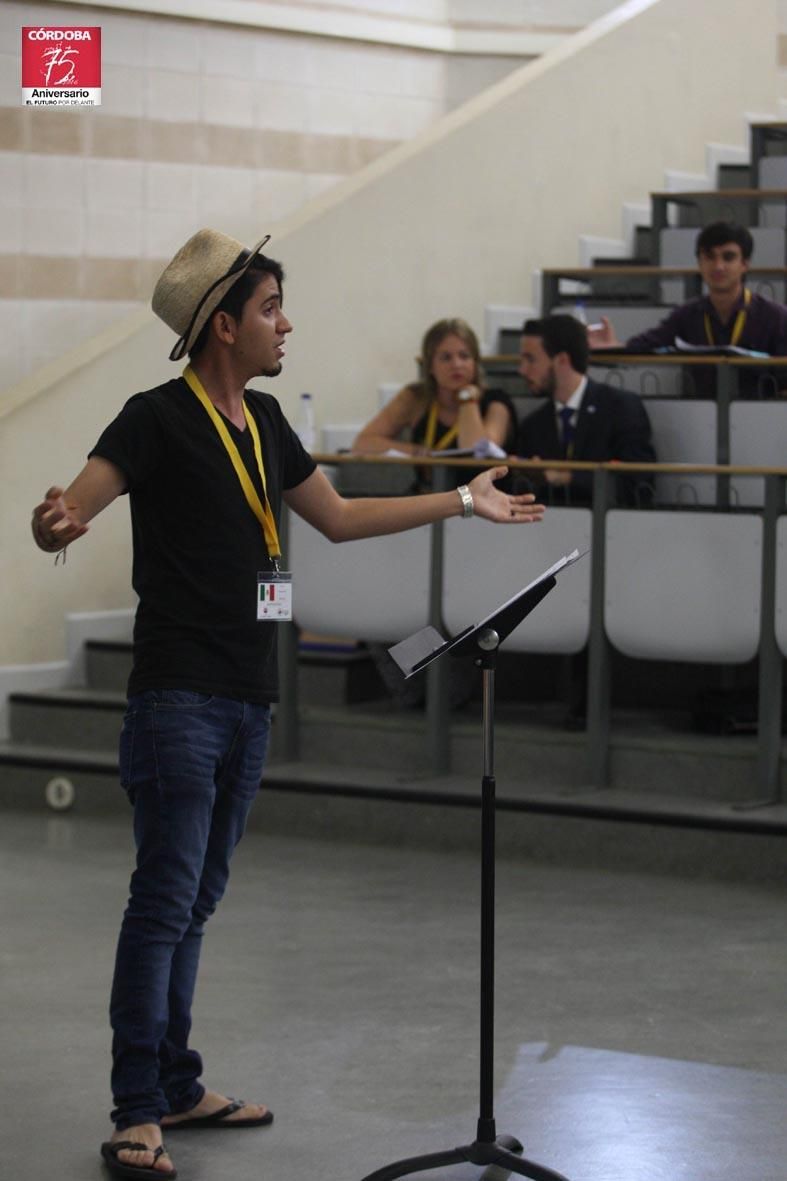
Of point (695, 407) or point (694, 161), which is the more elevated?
A: point (694, 161)

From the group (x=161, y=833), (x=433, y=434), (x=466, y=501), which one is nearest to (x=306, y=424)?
(x=433, y=434)

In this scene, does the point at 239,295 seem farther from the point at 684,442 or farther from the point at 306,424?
Answer: the point at 306,424

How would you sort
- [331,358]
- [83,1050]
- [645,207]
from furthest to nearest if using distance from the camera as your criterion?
[645,207] < [331,358] < [83,1050]

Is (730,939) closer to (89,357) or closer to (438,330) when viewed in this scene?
(438,330)

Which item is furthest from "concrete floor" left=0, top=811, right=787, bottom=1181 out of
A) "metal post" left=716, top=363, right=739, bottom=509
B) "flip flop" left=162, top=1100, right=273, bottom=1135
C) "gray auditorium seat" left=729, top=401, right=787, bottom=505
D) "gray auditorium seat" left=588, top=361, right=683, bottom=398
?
"gray auditorium seat" left=588, top=361, right=683, bottom=398

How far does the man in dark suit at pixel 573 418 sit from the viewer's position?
512 centimetres

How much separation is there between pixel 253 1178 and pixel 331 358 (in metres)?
4.35

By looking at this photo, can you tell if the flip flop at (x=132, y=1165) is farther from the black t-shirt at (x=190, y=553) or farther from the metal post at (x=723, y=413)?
the metal post at (x=723, y=413)

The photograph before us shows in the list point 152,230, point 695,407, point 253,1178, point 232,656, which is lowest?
point 253,1178

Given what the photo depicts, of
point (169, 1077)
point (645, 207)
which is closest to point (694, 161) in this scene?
point (645, 207)

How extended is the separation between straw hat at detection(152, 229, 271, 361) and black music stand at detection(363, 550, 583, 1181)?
57 cm

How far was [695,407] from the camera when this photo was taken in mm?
5312

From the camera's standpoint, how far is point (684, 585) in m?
4.71

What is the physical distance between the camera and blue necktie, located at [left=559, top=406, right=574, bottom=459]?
5.41 meters
